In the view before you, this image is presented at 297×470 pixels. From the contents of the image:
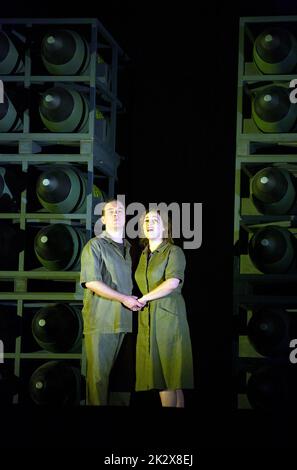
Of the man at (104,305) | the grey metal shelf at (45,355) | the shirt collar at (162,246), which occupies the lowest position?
the grey metal shelf at (45,355)

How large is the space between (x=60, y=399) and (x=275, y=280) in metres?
1.77

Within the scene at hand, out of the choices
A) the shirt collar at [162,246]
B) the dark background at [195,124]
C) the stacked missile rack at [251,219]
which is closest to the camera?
the shirt collar at [162,246]

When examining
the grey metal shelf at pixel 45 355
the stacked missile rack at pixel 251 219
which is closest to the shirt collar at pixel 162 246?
the stacked missile rack at pixel 251 219

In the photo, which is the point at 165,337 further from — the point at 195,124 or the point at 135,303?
the point at 195,124

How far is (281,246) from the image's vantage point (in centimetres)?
585

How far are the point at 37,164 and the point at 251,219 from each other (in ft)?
5.62

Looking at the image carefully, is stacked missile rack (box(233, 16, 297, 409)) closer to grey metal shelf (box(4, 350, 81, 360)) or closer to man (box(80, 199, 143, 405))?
man (box(80, 199, 143, 405))

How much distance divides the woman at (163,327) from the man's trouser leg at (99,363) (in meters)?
0.21

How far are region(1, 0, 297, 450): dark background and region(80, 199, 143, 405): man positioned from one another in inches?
48.1

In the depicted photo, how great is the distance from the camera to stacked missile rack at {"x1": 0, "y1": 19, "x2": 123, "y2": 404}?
6258mm

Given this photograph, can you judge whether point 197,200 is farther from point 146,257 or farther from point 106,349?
point 106,349

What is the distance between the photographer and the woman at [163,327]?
5.66 meters

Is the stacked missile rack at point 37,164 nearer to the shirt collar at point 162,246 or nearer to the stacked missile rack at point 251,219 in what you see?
the shirt collar at point 162,246
